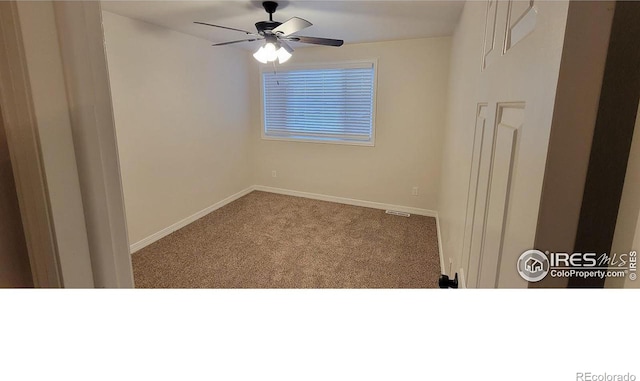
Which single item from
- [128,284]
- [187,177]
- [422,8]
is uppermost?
[422,8]

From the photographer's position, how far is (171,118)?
11.2 ft

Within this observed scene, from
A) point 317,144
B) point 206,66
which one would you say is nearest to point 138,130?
point 206,66

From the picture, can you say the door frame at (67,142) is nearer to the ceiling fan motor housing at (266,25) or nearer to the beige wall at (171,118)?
the ceiling fan motor housing at (266,25)

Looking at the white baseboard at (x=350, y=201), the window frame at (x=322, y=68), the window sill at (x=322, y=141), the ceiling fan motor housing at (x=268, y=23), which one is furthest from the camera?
the window sill at (x=322, y=141)

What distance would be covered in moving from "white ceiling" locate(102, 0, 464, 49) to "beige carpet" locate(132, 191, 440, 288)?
223cm

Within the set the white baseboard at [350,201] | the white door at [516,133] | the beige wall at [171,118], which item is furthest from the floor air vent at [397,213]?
the white door at [516,133]

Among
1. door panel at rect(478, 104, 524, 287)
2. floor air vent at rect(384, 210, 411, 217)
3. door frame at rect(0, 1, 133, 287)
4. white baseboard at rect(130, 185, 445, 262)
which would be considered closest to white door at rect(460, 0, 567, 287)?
door panel at rect(478, 104, 524, 287)

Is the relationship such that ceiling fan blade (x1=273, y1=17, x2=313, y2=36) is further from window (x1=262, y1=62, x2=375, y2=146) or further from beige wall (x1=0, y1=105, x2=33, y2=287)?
beige wall (x1=0, y1=105, x2=33, y2=287)

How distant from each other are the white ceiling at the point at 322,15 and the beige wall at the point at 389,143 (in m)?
0.44

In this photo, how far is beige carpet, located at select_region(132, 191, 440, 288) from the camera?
2.65 meters

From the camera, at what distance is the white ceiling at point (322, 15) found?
8.17 ft

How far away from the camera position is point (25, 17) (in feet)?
1.33
